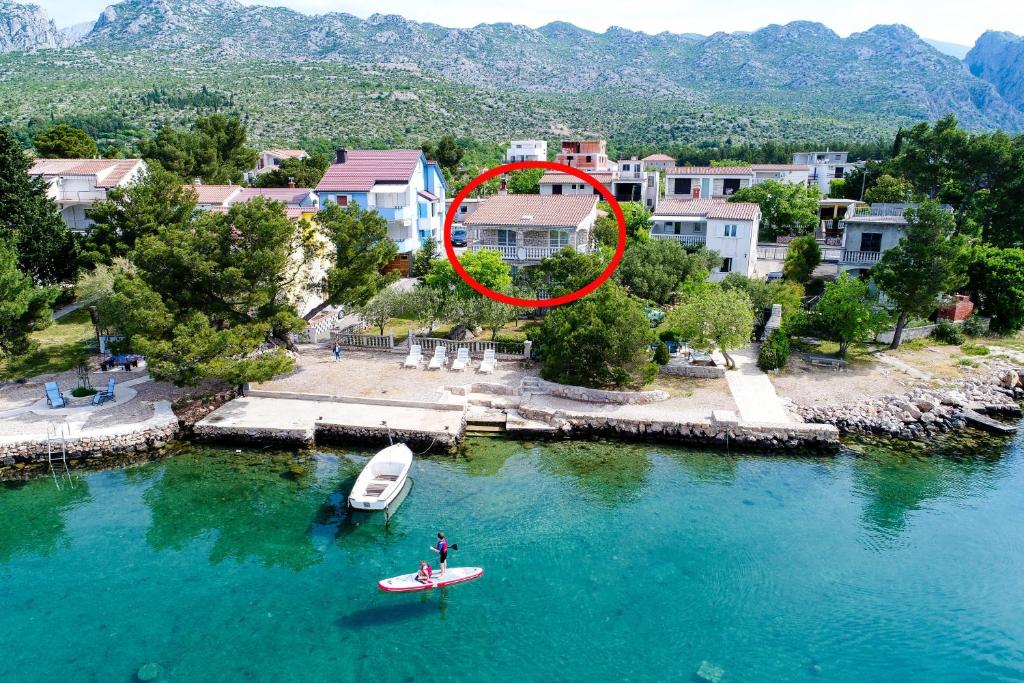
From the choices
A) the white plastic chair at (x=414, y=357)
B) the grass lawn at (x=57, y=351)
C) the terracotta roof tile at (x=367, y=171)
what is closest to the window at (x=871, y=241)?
the white plastic chair at (x=414, y=357)

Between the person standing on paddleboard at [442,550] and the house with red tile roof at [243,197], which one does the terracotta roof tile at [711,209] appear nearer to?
the house with red tile roof at [243,197]

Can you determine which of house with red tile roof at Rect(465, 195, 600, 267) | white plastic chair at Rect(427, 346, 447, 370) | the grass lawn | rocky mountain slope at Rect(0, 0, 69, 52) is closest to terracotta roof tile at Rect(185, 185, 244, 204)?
the grass lawn

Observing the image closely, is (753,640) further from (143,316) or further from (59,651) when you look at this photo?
(143,316)

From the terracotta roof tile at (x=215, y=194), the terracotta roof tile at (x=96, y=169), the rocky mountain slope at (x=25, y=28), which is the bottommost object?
the terracotta roof tile at (x=215, y=194)

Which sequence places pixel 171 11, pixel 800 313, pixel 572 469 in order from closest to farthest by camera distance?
pixel 572 469
pixel 800 313
pixel 171 11

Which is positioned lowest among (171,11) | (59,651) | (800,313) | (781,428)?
(59,651)

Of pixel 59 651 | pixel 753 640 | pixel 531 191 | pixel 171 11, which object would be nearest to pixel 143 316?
pixel 59 651
